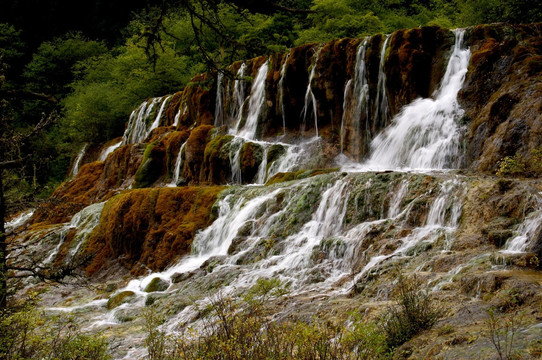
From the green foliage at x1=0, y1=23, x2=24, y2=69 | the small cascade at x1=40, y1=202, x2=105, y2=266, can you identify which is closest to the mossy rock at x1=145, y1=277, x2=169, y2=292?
the small cascade at x1=40, y1=202, x2=105, y2=266

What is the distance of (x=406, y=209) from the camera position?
818cm

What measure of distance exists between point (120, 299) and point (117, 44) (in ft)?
144

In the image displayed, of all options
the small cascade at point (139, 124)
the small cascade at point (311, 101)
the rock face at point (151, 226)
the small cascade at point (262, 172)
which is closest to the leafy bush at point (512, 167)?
the rock face at point (151, 226)

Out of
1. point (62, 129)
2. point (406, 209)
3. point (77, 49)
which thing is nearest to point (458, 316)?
point (406, 209)

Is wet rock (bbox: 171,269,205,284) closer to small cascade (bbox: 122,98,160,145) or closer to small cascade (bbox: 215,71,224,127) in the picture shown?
small cascade (bbox: 215,71,224,127)

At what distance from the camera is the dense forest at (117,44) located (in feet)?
48.5

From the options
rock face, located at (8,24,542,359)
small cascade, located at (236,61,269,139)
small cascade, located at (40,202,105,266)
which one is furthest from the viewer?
small cascade, located at (236,61,269,139)

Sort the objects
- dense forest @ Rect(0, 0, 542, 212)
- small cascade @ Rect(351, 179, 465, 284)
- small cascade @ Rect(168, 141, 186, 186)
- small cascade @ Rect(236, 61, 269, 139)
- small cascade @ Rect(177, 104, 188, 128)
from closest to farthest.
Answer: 1. small cascade @ Rect(351, 179, 465, 284)
2. dense forest @ Rect(0, 0, 542, 212)
3. small cascade @ Rect(236, 61, 269, 139)
4. small cascade @ Rect(168, 141, 186, 186)
5. small cascade @ Rect(177, 104, 188, 128)

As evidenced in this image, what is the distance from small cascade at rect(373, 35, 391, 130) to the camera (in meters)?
14.2

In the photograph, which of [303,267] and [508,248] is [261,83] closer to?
[303,267]

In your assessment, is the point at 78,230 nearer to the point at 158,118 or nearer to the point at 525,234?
the point at 158,118

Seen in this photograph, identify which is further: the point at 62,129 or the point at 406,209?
the point at 62,129

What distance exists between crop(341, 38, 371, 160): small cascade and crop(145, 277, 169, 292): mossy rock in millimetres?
7301

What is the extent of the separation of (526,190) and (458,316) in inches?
127
